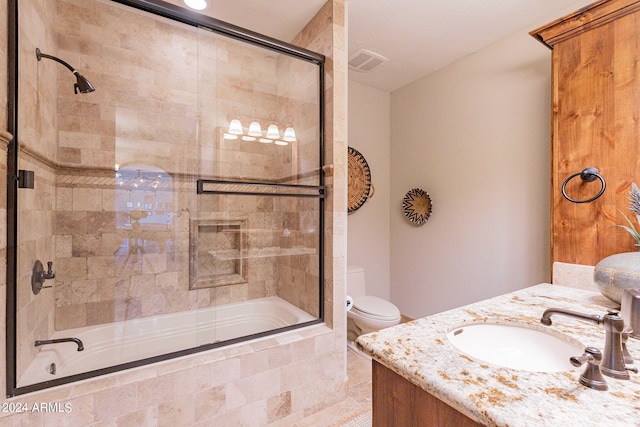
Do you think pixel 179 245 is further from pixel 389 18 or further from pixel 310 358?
pixel 389 18

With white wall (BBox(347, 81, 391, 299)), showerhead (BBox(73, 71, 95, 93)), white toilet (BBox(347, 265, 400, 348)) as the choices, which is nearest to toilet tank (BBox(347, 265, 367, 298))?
white toilet (BBox(347, 265, 400, 348))

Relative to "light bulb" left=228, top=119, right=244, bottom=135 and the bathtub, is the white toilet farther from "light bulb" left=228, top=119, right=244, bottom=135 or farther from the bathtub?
"light bulb" left=228, top=119, right=244, bottom=135

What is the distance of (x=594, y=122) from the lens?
142 centimetres

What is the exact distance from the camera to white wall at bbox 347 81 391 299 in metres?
2.95

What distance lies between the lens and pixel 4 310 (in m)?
1.14

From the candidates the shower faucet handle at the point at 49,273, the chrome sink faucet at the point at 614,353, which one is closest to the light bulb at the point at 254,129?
the shower faucet handle at the point at 49,273

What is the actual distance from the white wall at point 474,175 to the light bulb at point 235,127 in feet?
4.43

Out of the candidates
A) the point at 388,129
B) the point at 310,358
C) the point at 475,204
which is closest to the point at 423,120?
the point at 388,129

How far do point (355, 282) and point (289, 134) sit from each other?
1442mm

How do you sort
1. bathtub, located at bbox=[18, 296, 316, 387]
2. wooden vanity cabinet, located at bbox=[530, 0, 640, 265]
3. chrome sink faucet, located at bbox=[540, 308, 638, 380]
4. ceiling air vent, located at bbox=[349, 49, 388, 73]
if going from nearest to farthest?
chrome sink faucet, located at bbox=[540, 308, 638, 380] < wooden vanity cabinet, located at bbox=[530, 0, 640, 265] < bathtub, located at bbox=[18, 296, 316, 387] < ceiling air vent, located at bbox=[349, 49, 388, 73]

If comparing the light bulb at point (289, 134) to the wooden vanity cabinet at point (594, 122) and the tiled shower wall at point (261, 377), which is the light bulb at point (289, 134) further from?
the wooden vanity cabinet at point (594, 122)

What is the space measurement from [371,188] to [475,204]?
39.1 inches

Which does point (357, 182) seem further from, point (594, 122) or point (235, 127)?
point (594, 122)

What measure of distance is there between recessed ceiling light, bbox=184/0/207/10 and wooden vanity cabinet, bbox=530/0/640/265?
80.9 inches
